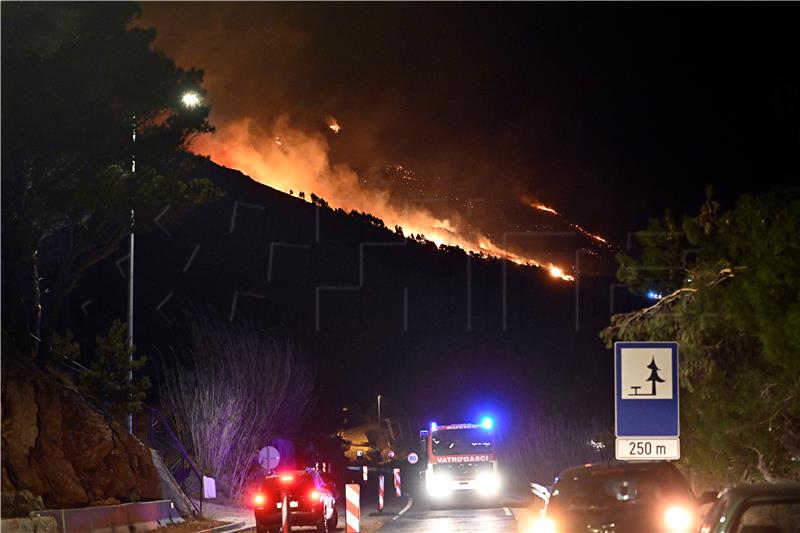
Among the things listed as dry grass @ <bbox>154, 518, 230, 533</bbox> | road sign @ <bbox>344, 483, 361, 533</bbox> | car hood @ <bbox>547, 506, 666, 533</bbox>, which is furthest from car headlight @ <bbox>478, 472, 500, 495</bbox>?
car hood @ <bbox>547, 506, 666, 533</bbox>

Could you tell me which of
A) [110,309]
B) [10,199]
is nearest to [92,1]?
[10,199]

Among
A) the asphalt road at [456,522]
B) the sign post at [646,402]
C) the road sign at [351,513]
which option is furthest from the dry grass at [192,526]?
the sign post at [646,402]

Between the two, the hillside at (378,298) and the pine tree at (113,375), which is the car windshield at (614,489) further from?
the hillside at (378,298)

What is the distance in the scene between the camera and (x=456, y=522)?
33.8 metres

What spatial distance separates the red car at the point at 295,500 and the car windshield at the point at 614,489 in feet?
55.2

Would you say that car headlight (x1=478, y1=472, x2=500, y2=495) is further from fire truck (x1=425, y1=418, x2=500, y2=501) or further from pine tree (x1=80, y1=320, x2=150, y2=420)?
pine tree (x1=80, y1=320, x2=150, y2=420)

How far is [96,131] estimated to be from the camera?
90.8ft

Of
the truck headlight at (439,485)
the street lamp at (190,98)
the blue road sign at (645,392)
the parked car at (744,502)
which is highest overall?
the street lamp at (190,98)

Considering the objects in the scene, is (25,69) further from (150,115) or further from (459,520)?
(459,520)

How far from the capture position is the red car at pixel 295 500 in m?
29.5

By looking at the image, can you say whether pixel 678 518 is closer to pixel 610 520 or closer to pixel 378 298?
pixel 610 520

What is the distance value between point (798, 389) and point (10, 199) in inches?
735

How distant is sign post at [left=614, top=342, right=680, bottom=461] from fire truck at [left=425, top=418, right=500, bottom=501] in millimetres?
34792

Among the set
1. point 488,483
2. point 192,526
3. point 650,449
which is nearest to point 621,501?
point 650,449
